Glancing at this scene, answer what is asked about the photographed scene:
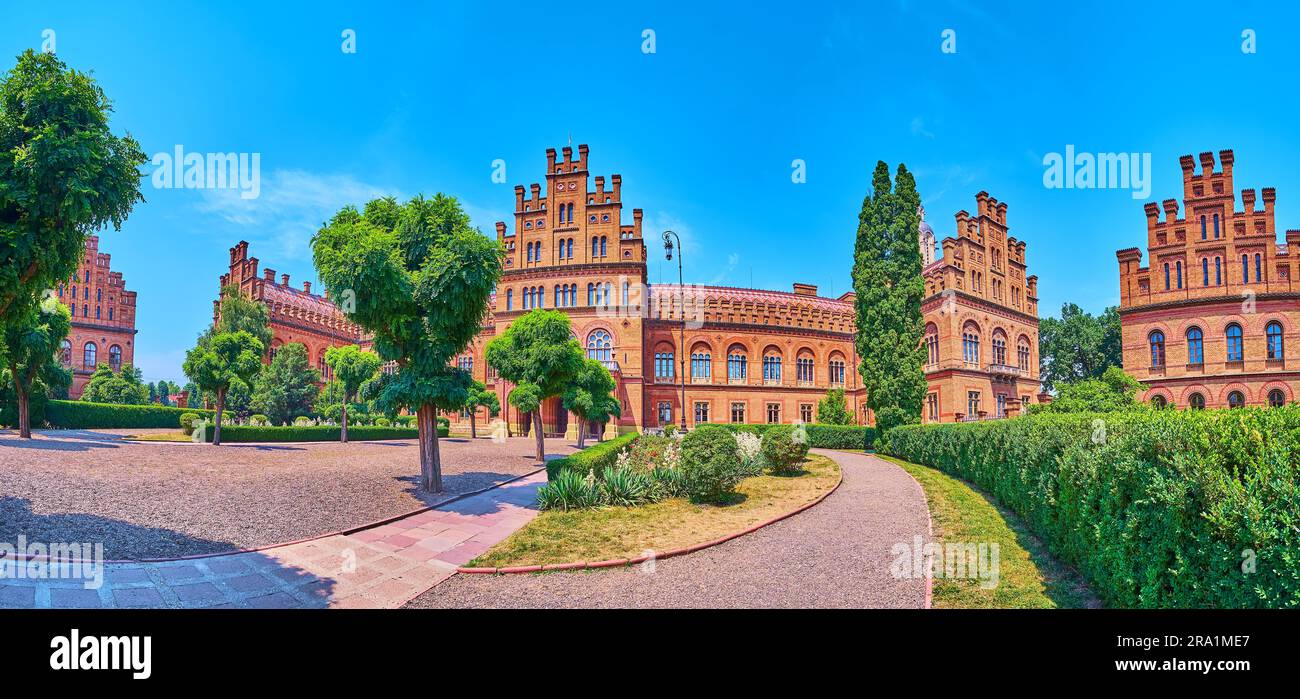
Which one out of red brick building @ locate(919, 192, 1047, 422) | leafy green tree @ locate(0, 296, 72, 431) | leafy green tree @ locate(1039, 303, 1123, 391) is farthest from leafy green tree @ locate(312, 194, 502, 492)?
leafy green tree @ locate(1039, 303, 1123, 391)

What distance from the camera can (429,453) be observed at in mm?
13227

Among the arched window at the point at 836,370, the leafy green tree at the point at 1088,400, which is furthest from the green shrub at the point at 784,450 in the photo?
the arched window at the point at 836,370

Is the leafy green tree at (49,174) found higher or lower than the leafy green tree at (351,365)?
higher

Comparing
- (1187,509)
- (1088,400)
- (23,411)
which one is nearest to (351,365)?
(23,411)

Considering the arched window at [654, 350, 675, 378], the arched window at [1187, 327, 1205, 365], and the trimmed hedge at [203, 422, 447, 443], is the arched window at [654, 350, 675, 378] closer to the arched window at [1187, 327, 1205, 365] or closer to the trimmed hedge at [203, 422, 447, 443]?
the trimmed hedge at [203, 422, 447, 443]

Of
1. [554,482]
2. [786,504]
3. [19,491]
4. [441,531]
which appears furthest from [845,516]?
[19,491]

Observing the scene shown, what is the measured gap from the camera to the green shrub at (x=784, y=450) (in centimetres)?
1678

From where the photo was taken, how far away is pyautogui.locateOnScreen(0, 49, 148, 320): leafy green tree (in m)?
6.62

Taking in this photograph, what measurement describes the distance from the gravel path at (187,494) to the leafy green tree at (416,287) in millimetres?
2499

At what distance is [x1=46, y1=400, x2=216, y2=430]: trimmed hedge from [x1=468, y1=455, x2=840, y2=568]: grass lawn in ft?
93.4

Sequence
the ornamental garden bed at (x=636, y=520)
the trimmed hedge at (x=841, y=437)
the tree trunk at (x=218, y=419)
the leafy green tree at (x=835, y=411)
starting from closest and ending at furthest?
the ornamental garden bed at (x=636, y=520) < the tree trunk at (x=218, y=419) < the trimmed hedge at (x=841, y=437) < the leafy green tree at (x=835, y=411)

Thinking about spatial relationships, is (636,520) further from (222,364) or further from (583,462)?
(222,364)

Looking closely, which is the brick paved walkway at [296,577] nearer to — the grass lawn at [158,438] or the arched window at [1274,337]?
the grass lawn at [158,438]
